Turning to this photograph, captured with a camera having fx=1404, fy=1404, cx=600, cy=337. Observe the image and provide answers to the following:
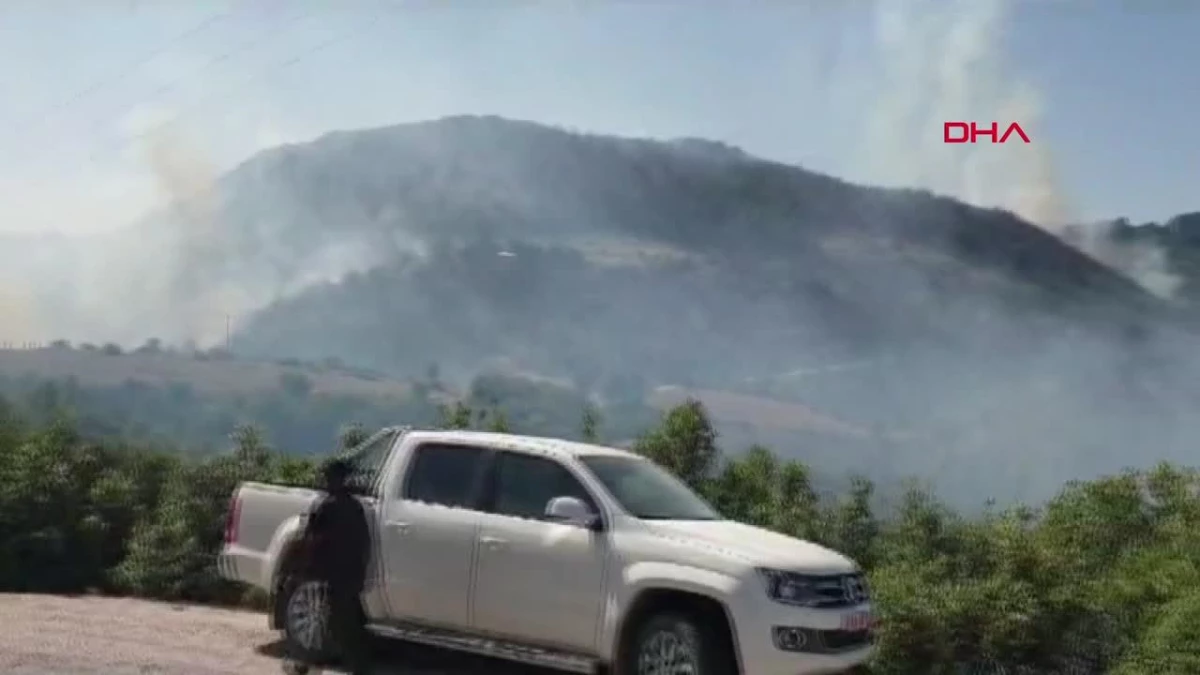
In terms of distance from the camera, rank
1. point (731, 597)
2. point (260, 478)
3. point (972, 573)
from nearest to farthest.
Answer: point (731, 597) < point (972, 573) < point (260, 478)

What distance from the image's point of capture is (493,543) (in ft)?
29.2

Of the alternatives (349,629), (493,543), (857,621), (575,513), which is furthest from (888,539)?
(349,629)

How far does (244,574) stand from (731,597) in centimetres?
406

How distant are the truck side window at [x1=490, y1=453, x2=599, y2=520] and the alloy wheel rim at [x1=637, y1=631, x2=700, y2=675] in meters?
1.09

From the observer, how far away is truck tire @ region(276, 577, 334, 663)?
9344 mm

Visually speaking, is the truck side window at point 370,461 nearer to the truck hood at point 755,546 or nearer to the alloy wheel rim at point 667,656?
the truck hood at point 755,546

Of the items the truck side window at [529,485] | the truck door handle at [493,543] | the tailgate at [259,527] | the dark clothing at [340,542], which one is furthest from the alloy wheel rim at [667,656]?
the tailgate at [259,527]

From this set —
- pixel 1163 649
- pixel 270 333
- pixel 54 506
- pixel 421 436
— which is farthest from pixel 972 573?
pixel 270 333

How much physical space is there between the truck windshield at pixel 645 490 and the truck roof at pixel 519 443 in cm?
11

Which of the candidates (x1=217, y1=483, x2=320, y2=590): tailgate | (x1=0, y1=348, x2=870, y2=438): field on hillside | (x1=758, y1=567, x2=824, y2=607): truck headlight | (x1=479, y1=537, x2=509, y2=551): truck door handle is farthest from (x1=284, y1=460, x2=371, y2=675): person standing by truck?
(x1=0, y1=348, x2=870, y2=438): field on hillside

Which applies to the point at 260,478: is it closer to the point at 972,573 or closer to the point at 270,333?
the point at 972,573

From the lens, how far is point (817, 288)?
98.9 feet

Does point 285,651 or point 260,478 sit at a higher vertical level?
point 260,478

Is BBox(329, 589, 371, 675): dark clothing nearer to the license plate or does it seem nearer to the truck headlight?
the truck headlight
